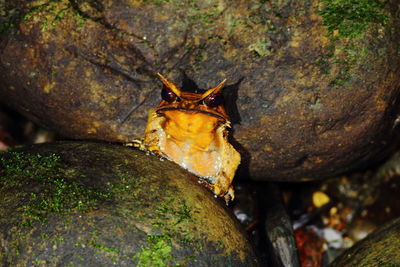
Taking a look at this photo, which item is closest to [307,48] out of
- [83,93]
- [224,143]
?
[224,143]

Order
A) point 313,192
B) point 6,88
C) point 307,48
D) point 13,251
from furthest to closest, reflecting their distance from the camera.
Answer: point 313,192 < point 6,88 < point 307,48 < point 13,251

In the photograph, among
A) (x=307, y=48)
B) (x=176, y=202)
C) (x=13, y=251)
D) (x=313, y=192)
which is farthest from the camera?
(x=313, y=192)

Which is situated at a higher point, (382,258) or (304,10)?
(304,10)

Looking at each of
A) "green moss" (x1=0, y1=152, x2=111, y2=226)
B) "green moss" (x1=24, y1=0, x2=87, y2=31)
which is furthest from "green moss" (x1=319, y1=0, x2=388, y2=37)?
"green moss" (x1=0, y1=152, x2=111, y2=226)

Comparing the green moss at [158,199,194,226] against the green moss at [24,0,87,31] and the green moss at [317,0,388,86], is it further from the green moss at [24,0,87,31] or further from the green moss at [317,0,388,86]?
the green moss at [24,0,87,31]

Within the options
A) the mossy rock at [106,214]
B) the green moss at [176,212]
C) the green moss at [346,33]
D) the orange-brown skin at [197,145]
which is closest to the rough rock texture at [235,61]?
the green moss at [346,33]

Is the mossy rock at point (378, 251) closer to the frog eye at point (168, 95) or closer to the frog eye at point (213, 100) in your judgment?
the frog eye at point (213, 100)

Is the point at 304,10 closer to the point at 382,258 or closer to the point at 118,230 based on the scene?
the point at 382,258

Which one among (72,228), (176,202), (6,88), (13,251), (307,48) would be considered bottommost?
(13,251)
